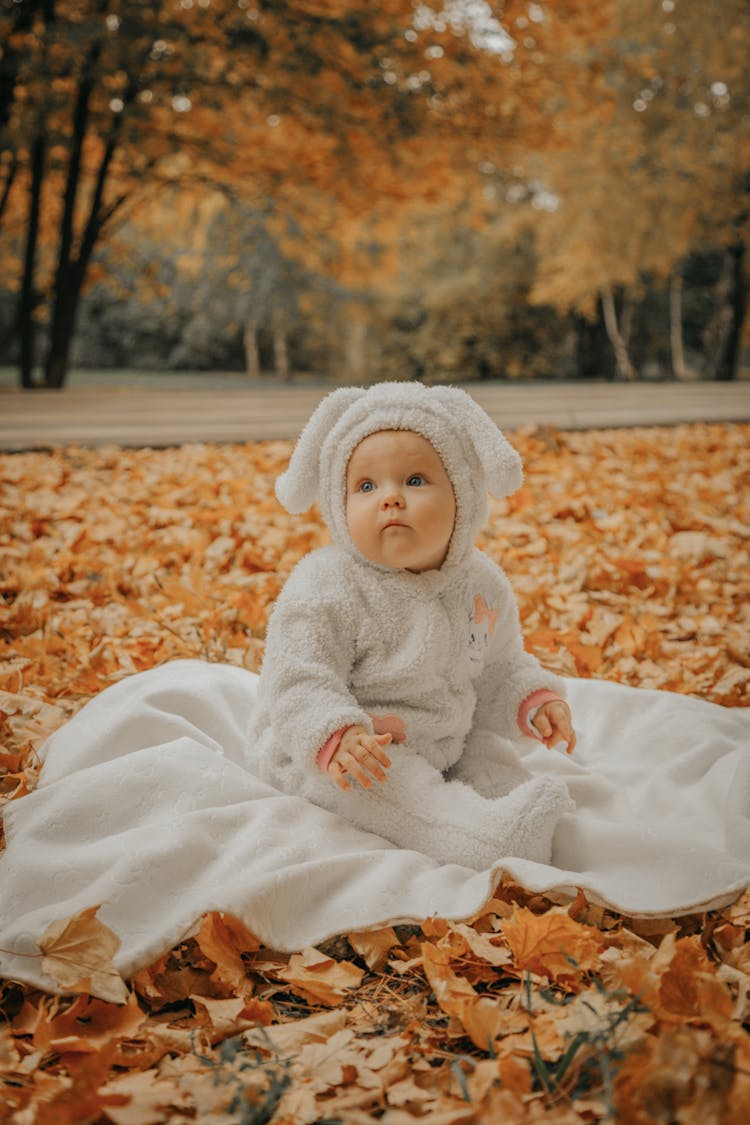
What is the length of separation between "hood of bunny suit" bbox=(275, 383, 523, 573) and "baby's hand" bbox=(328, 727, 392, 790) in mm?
386

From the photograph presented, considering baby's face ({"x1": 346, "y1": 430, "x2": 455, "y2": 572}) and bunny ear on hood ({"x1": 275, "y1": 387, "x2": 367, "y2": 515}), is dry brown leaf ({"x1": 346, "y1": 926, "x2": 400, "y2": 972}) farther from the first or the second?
bunny ear on hood ({"x1": 275, "y1": 387, "x2": 367, "y2": 515})

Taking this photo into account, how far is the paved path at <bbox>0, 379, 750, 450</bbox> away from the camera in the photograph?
6.88 metres

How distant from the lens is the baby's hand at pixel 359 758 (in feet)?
4.79

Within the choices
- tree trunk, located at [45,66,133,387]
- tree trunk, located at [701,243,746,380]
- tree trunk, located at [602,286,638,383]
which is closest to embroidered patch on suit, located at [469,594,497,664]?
tree trunk, located at [45,66,133,387]

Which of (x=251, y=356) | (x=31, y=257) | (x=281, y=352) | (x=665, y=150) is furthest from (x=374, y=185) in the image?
(x=251, y=356)

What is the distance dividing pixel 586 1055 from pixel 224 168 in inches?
353

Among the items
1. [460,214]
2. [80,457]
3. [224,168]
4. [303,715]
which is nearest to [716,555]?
[303,715]

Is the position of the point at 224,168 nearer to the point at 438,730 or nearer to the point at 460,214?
the point at 460,214

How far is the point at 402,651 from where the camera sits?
1.69 meters

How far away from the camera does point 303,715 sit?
1.54 metres

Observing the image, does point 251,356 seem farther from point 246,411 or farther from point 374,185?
point 246,411

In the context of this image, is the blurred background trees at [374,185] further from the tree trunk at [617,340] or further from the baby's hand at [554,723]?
the baby's hand at [554,723]

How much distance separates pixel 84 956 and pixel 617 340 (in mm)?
13805

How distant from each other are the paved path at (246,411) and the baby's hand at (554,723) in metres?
5.46
